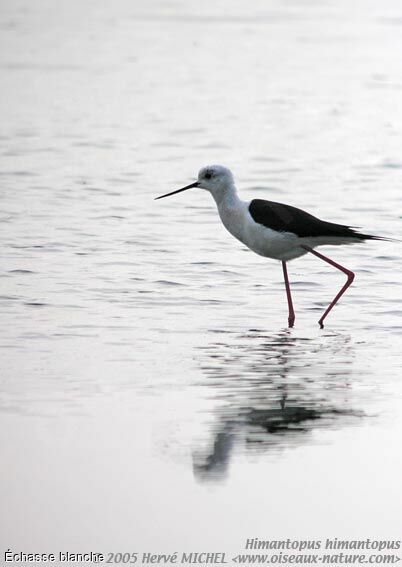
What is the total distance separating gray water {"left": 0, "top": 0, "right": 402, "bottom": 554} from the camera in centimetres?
553

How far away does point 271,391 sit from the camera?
6.93 m

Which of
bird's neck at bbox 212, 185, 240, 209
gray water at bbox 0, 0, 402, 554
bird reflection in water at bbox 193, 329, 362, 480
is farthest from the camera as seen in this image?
bird's neck at bbox 212, 185, 240, 209

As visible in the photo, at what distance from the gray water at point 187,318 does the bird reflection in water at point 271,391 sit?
0.05 feet

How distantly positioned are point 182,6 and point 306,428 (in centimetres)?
2089

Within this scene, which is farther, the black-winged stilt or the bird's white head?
the bird's white head

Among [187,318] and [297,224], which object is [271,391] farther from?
[297,224]

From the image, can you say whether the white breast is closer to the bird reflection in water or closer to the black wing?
the black wing

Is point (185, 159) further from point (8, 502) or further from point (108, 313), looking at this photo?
point (8, 502)

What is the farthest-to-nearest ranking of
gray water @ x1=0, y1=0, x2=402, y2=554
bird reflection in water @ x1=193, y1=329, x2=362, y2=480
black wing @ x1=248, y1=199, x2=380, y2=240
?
black wing @ x1=248, y1=199, x2=380, y2=240 < bird reflection in water @ x1=193, y1=329, x2=362, y2=480 < gray water @ x1=0, y1=0, x2=402, y2=554

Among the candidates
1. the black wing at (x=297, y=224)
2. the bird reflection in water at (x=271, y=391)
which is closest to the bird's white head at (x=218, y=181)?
the black wing at (x=297, y=224)

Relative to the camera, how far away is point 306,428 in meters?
6.37

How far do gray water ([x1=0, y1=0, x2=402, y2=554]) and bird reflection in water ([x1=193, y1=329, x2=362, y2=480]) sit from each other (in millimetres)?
17

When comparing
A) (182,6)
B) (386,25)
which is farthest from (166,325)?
(182,6)

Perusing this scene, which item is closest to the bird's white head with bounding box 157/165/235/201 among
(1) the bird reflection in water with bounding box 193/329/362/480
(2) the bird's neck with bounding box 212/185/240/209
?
(2) the bird's neck with bounding box 212/185/240/209
